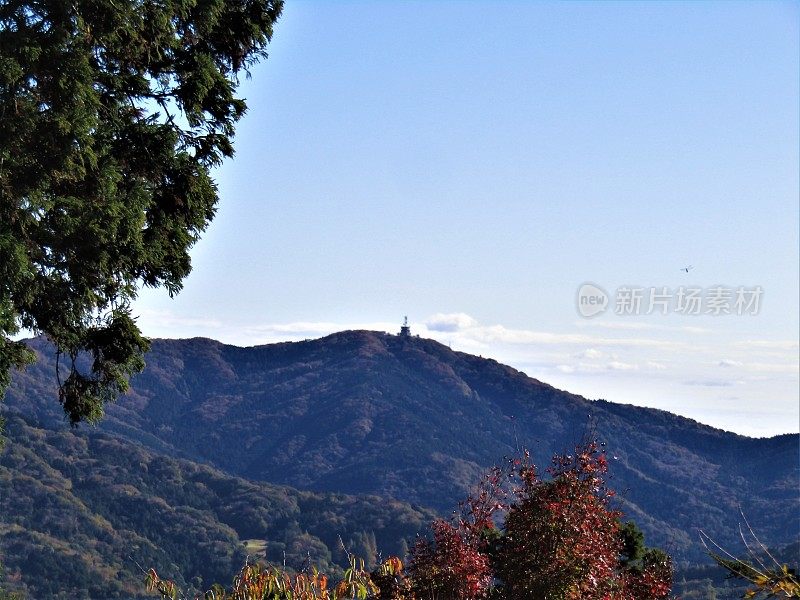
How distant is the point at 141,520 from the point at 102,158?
160178mm

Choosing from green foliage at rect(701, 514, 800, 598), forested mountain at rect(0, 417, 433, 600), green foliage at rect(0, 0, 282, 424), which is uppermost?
green foliage at rect(0, 0, 282, 424)

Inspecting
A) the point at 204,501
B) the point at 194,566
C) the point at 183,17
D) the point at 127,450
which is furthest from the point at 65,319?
the point at 127,450

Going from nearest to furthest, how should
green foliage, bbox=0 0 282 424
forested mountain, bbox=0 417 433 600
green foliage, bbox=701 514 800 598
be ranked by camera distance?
green foliage, bbox=701 514 800 598 → green foliage, bbox=0 0 282 424 → forested mountain, bbox=0 417 433 600

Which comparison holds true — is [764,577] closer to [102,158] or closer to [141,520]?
[102,158]

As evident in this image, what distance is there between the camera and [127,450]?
197125mm

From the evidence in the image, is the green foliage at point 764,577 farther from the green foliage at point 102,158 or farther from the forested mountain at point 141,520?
the forested mountain at point 141,520

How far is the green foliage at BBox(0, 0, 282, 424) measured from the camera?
1342cm

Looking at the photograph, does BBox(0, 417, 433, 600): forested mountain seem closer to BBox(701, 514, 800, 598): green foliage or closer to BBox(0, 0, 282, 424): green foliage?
BBox(0, 0, 282, 424): green foliage

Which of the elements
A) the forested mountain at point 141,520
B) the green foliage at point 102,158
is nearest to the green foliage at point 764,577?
the green foliage at point 102,158

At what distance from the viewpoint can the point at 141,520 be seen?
16712cm

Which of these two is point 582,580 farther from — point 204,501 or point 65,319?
point 204,501

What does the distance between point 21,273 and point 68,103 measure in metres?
2.09

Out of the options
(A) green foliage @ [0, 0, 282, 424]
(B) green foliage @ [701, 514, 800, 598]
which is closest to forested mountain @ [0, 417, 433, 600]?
(A) green foliage @ [0, 0, 282, 424]

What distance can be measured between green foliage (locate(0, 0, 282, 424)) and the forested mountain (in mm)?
116209
